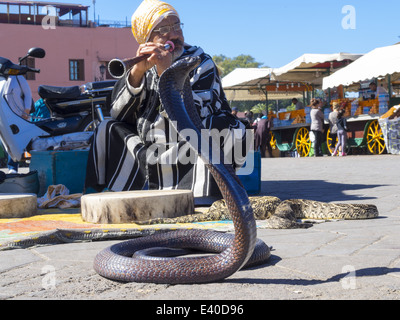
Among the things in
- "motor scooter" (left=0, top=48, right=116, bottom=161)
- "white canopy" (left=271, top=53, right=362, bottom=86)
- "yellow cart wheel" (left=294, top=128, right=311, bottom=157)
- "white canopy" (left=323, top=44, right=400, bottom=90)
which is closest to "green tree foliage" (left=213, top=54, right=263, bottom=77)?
"white canopy" (left=271, top=53, right=362, bottom=86)

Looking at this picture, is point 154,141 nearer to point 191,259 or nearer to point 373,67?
point 191,259

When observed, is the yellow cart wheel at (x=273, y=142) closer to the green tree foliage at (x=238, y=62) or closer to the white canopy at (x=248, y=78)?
the white canopy at (x=248, y=78)

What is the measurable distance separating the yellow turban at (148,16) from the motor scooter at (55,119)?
7.62ft

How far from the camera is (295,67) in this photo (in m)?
18.3

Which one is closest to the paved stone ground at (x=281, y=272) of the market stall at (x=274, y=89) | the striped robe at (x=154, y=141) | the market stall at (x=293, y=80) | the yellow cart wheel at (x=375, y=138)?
the striped robe at (x=154, y=141)

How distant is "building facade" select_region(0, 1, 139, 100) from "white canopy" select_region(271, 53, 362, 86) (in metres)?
18.0

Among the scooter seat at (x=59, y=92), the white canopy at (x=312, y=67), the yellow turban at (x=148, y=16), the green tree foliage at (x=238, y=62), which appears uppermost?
the green tree foliage at (x=238, y=62)

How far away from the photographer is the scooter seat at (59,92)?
7828mm

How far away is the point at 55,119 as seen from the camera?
7727 millimetres

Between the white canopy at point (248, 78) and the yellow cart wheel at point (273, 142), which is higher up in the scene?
the white canopy at point (248, 78)

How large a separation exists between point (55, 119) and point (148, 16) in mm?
3175

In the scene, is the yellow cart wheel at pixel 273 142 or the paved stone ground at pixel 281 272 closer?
the paved stone ground at pixel 281 272

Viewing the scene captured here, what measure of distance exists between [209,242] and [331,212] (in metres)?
1.55

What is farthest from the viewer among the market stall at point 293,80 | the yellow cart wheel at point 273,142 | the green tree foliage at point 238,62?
the green tree foliage at point 238,62
